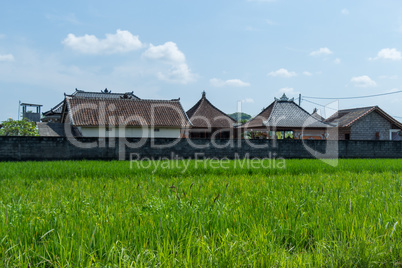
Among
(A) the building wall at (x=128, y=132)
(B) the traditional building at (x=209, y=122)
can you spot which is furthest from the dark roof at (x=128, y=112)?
(B) the traditional building at (x=209, y=122)

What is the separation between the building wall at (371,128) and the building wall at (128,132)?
13.4 meters

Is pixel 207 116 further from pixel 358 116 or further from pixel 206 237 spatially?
pixel 206 237

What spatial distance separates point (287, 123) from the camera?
70.2 ft

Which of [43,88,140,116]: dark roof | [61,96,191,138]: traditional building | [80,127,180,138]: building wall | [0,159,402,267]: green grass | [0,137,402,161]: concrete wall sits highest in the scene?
[43,88,140,116]: dark roof

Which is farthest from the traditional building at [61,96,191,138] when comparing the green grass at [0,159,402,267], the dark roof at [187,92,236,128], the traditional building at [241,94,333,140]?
the green grass at [0,159,402,267]

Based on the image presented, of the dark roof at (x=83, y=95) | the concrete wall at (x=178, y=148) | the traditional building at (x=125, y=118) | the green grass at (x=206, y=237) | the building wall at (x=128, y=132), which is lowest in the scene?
the green grass at (x=206, y=237)

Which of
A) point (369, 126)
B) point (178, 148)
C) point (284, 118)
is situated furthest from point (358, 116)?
point (178, 148)

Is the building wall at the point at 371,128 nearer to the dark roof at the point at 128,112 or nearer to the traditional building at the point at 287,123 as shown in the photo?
the traditional building at the point at 287,123

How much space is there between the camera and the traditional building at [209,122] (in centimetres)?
2505

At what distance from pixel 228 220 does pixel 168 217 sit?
1.53 feet

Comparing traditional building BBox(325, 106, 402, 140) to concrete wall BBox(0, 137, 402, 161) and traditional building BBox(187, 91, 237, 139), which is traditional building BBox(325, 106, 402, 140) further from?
traditional building BBox(187, 91, 237, 139)

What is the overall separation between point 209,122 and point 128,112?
766 centimetres

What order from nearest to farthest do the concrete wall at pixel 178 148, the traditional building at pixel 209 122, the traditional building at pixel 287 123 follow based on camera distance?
the concrete wall at pixel 178 148 < the traditional building at pixel 287 123 < the traditional building at pixel 209 122

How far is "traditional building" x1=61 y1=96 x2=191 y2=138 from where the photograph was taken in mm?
19641
